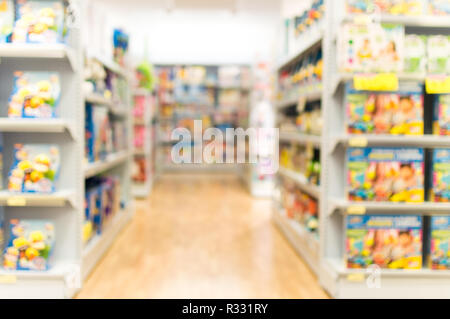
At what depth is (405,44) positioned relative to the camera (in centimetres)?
259

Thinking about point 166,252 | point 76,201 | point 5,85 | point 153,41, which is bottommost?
point 166,252

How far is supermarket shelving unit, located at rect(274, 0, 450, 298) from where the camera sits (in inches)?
99.6

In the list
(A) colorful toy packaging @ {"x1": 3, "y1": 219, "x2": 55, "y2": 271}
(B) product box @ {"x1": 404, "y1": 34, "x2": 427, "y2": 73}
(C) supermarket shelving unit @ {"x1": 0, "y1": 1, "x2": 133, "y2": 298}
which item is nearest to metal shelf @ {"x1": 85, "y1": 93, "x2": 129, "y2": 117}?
(C) supermarket shelving unit @ {"x1": 0, "y1": 1, "x2": 133, "y2": 298}

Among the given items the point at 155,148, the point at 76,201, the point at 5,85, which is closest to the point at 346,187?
the point at 76,201

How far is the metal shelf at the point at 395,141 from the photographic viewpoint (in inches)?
98.5

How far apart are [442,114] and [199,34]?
7.46 meters

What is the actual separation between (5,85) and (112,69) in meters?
1.42

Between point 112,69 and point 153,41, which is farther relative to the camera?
point 153,41

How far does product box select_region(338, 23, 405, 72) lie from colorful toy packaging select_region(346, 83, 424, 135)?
14 cm

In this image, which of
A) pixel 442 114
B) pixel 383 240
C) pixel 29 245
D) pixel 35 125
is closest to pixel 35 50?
pixel 35 125

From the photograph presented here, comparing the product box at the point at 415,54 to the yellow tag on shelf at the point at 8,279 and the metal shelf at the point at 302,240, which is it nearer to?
the metal shelf at the point at 302,240

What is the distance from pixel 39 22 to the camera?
2490mm
